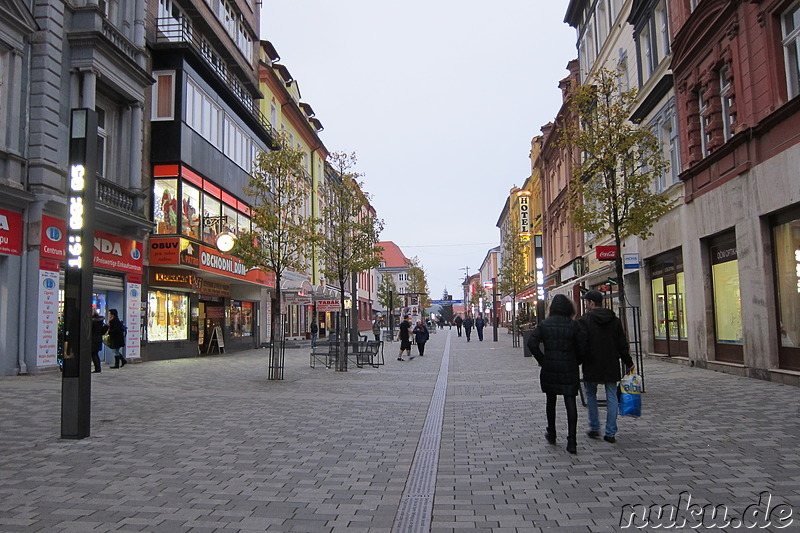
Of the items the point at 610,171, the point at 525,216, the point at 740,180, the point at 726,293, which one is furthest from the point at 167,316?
the point at 525,216

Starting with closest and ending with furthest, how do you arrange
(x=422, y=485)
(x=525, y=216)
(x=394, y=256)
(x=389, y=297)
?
1. (x=422, y=485)
2. (x=389, y=297)
3. (x=525, y=216)
4. (x=394, y=256)

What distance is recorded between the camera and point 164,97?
2238 cm

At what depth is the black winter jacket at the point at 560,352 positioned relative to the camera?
7020mm

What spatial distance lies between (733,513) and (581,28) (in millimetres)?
30368

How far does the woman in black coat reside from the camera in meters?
7.00

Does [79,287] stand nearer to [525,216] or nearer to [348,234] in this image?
[348,234]

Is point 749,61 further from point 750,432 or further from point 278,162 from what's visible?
point 278,162

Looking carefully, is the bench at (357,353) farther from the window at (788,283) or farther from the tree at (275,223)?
the window at (788,283)

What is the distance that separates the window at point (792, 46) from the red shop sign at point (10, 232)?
1686 cm

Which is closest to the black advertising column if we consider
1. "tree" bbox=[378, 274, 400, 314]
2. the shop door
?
the shop door

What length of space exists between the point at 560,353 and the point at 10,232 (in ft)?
44.4

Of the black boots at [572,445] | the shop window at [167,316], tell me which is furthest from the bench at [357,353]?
the black boots at [572,445]

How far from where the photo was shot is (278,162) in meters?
16.8

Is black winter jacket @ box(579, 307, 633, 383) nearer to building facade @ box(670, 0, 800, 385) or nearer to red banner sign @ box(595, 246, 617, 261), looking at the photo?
building facade @ box(670, 0, 800, 385)
